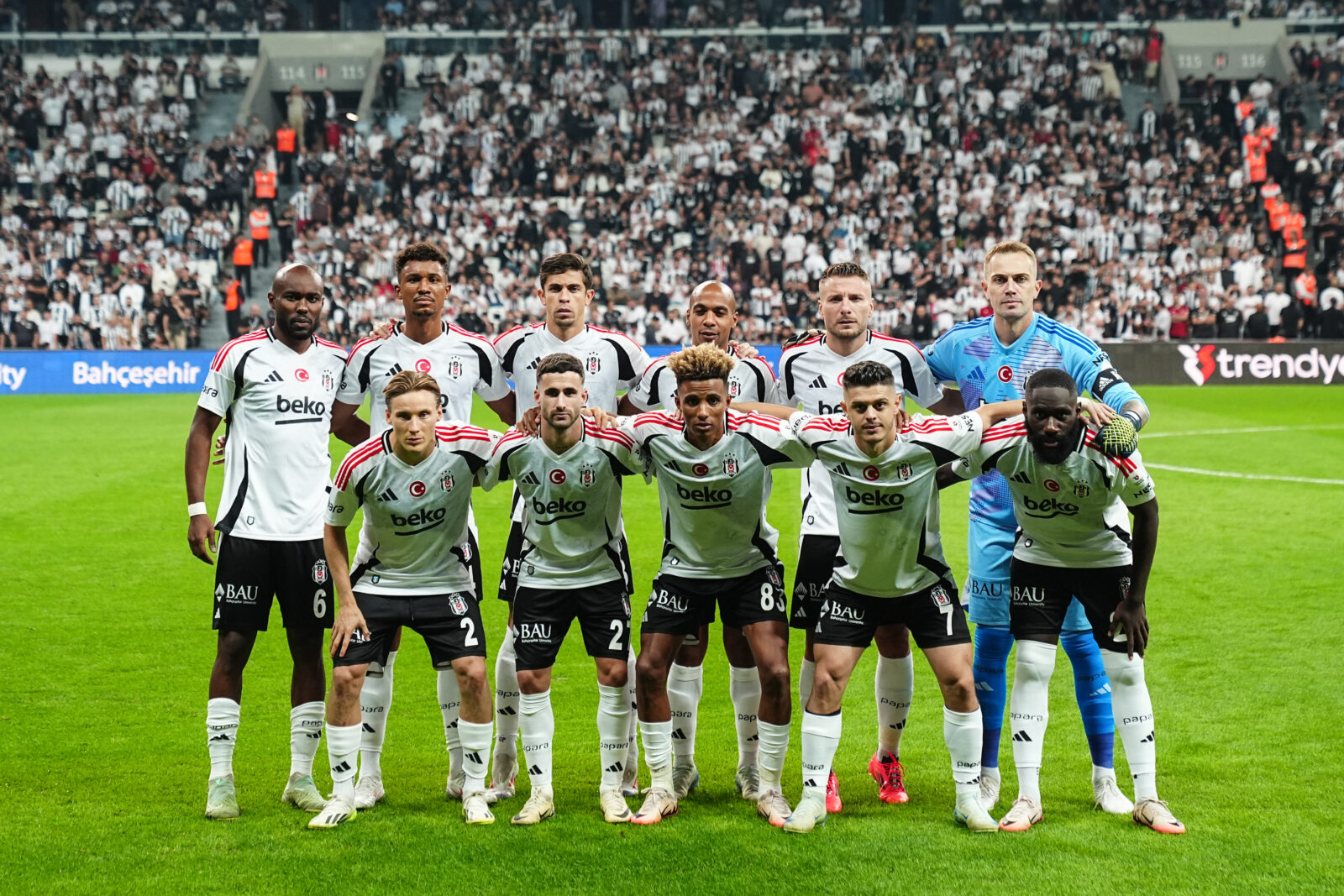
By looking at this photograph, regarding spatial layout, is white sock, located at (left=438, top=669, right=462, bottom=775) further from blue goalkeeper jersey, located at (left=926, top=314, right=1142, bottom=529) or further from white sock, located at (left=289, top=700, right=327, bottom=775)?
blue goalkeeper jersey, located at (left=926, top=314, right=1142, bottom=529)

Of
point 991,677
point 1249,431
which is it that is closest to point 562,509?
point 991,677

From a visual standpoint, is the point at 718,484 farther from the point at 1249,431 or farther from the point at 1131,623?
the point at 1249,431

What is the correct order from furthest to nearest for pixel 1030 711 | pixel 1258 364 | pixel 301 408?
pixel 1258 364 → pixel 301 408 → pixel 1030 711

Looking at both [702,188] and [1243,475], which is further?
[702,188]

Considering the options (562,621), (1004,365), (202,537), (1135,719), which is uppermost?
(1004,365)

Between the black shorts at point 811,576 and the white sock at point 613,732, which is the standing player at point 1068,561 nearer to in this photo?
the black shorts at point 811,576

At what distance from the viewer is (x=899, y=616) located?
17.9 feet

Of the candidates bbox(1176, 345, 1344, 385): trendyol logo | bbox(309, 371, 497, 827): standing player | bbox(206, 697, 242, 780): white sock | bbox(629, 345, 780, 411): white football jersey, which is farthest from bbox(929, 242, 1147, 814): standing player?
bbox(1176, 345, 1344, 385): trendyol logo

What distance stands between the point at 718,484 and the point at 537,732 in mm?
1304

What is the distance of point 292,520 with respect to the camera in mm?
5750

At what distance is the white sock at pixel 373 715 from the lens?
572 cm

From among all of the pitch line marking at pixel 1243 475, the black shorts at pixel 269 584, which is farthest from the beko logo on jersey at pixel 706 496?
the pitch line marking at pixel 1243 475

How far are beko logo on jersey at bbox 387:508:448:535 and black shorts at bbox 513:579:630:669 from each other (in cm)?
47

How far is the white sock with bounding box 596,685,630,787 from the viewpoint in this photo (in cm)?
→ 551
